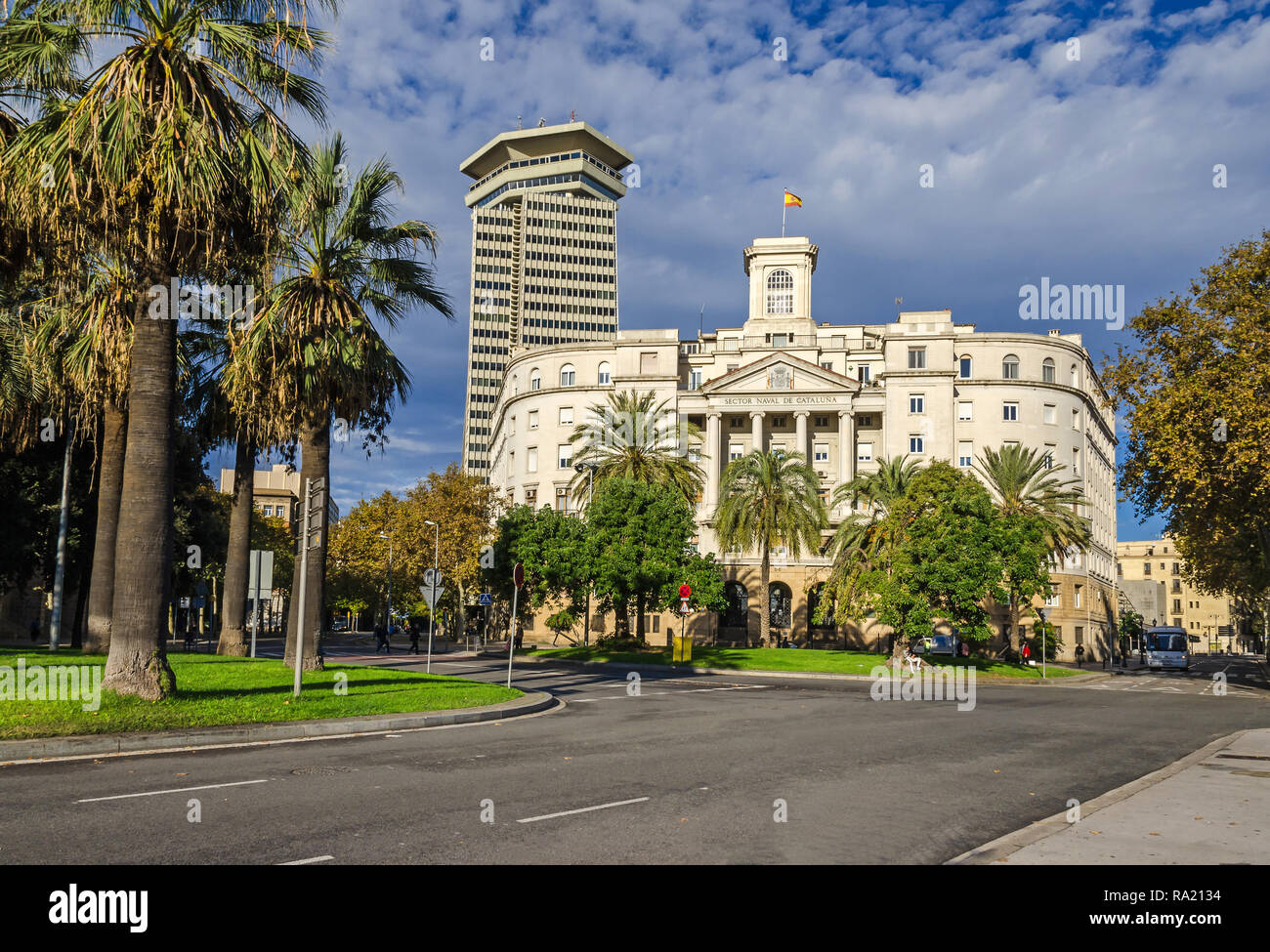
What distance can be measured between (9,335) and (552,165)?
150 meters

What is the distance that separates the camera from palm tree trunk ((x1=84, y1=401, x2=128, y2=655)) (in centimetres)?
2367

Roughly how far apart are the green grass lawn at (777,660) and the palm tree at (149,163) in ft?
86.5

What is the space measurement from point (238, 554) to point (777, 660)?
76.1 feet

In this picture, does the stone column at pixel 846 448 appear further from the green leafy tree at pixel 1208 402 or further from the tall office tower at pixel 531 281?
the tall office tower at pixel 531 281

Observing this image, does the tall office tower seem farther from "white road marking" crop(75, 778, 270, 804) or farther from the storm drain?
"white road marking" crop(75, 778, 270, 804)

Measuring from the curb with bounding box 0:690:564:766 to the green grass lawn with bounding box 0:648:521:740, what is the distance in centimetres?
35

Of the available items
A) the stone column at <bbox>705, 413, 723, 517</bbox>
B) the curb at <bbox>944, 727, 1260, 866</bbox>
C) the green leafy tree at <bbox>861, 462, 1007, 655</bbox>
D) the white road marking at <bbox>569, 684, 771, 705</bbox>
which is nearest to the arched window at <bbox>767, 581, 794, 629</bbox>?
the stone column at <bbox>705, 413, 723, 517</bbox>

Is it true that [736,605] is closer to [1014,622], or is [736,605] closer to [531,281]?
[1014,622]

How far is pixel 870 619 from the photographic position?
65.4 metres

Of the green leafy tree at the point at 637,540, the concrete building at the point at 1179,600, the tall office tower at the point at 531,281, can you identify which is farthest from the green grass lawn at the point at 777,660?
the concrete building at the point at 1179,600

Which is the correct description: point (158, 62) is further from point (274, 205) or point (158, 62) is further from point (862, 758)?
point (862, 758)

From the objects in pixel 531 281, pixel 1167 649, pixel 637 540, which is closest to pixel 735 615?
pixel 637 540
